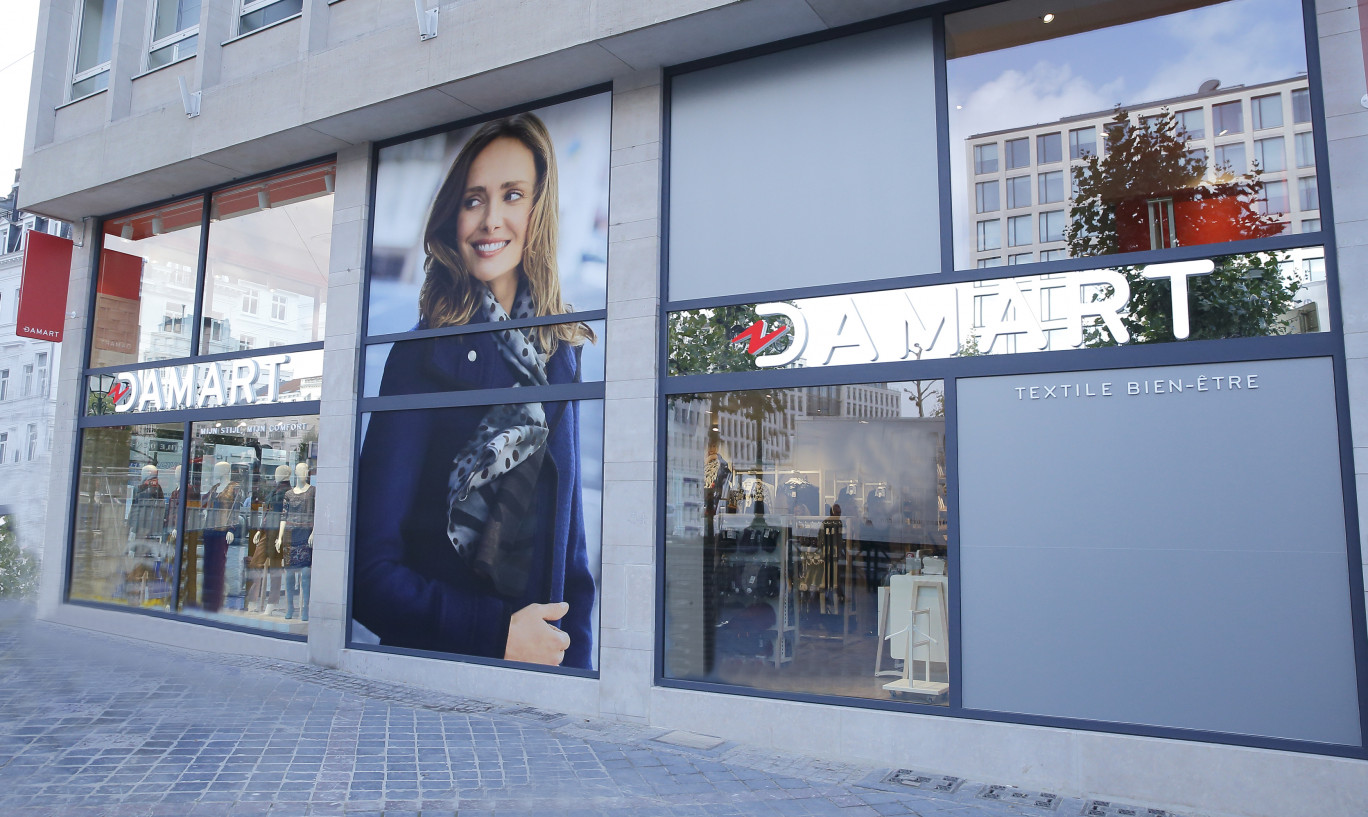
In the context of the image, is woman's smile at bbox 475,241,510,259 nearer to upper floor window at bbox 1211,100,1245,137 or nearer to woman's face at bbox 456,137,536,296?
woman's face at bbox 456,137,536,296

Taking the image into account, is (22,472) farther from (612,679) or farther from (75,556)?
(612,679)

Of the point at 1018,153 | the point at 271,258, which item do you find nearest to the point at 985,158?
the point at 1018,153

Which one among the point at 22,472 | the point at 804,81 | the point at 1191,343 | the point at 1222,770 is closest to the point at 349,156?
the point at 804,81

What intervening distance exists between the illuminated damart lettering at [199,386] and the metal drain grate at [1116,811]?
896cm

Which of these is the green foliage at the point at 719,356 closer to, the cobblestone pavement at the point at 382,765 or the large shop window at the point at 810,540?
the large shop window at the point at 810,540

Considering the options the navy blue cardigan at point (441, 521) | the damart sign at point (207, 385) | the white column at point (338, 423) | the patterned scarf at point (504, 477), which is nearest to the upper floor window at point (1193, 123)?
the navy blue cardigan at point (441, 521)

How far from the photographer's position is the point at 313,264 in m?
10.6

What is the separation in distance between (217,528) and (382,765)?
6.06m

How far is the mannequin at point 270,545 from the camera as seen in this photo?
412 inches

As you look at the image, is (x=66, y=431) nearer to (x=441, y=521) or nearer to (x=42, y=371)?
(x=441, y=521)

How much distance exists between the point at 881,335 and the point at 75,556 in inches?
450

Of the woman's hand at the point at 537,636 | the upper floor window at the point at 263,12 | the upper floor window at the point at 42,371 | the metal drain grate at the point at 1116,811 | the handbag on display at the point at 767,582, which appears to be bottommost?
the metal drain grate at the point at 1116,811

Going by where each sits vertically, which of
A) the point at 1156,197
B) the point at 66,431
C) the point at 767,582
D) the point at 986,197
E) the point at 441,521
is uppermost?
the point at 986,197

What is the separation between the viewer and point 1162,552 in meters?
5.99
